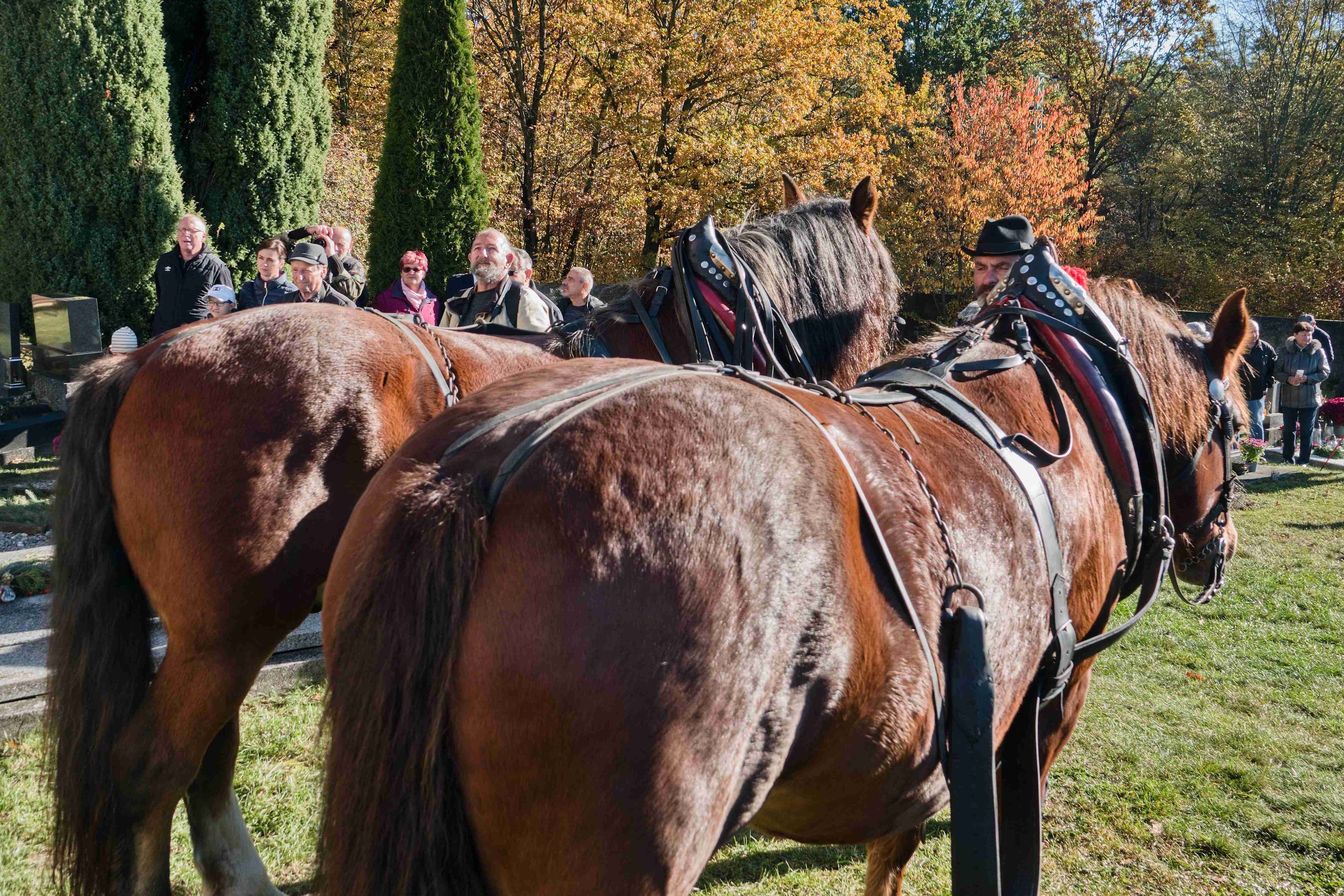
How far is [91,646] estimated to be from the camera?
2.70m

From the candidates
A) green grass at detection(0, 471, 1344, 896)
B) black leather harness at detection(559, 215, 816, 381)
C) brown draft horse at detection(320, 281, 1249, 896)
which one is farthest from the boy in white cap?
brown draft horse at detection(320, 281, 1249, 896)

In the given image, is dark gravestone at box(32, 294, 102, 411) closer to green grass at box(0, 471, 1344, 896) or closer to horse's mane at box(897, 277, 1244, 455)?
green grass at box(0, 471, 1344, 896)

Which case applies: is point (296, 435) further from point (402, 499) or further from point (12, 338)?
point (12, 338)

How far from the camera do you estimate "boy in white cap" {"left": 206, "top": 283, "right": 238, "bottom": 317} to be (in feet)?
23.5

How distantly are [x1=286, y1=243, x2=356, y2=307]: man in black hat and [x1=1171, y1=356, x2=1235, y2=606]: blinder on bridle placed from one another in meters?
5.00

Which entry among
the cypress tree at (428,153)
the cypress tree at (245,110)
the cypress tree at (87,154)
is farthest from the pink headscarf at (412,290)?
the cypress tree at (428,153)

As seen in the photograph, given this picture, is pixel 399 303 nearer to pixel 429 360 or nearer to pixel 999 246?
pixel 429 360

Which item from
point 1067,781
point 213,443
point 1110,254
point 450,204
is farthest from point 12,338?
point 1110,254

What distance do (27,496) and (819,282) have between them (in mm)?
7318

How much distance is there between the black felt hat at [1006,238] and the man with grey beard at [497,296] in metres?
2.35

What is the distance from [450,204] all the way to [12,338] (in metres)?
5.74

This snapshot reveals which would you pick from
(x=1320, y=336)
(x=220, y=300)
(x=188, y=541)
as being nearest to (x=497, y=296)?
(x=188, y=541)

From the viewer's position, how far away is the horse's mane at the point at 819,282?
11.5ft

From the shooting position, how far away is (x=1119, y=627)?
2.53 metres
